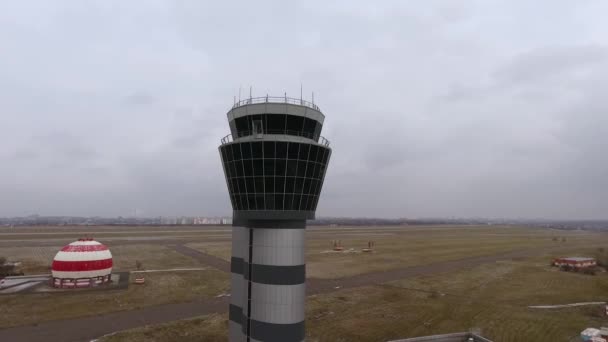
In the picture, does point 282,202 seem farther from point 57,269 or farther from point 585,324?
point 57,269

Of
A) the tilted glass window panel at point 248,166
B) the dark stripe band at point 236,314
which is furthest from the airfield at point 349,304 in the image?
the tilted glass window panel at point 248,166

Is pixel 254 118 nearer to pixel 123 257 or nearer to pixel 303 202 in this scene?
pixel 303 202

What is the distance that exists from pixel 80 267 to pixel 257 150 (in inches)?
1764

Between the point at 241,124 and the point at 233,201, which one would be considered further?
the point at 233,201

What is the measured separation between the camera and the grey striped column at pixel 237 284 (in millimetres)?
21250

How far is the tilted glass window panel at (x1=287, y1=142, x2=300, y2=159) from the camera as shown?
18375mm

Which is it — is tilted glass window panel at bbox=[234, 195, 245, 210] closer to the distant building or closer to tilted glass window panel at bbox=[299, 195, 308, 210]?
tilted glass window panel at bbox=[299, 195, 308, 210]

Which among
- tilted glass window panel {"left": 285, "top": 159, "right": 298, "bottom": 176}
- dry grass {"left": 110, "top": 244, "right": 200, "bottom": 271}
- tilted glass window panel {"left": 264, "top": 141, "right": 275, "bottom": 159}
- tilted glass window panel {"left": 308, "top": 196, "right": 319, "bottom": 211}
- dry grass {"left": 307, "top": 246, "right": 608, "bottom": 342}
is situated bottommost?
dry grass {"left": 307, "top": 246, "right": 608, "bottom": 342}

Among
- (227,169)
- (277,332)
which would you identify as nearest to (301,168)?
(227,169)

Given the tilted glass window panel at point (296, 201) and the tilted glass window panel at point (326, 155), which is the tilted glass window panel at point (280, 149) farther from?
the tilted glass window panel at point (326, 155)

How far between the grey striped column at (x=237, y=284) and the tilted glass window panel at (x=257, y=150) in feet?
16.0

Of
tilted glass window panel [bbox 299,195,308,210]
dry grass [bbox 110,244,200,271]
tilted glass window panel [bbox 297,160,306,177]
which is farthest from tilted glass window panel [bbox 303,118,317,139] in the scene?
dry grass [bbox 110,244,200,271]

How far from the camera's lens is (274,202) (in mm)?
18562

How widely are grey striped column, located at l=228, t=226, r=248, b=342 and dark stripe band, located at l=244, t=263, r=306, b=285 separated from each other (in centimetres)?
244
